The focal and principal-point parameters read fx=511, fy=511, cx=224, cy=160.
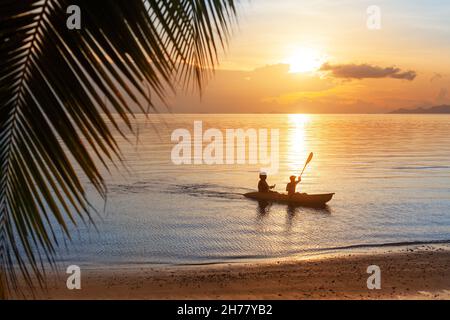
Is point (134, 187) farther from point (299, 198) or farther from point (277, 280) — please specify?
point (277, 280)

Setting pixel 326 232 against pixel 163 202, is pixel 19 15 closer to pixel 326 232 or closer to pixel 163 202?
pixel 326 232

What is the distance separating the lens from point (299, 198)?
24531 mm

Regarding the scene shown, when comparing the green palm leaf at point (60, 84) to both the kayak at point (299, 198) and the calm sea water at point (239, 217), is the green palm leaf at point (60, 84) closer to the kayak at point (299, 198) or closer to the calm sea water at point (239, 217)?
the calm sea water at point (239, 217)

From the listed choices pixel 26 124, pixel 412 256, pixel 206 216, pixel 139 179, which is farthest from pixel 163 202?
pixel 26 124

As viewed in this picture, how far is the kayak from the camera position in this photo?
79.8ft

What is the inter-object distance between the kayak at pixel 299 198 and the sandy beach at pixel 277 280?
26.8 ft

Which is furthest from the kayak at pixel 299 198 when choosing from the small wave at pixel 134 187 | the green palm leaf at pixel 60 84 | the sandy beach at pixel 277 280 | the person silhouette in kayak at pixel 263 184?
the green palm leaf at pixel 60 84

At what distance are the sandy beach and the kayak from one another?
26.8 feet

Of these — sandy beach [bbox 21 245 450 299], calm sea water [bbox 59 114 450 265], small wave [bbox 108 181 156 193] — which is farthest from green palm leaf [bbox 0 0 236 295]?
small wave [bbox 108 181 156 193]

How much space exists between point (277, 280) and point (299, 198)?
464 inches

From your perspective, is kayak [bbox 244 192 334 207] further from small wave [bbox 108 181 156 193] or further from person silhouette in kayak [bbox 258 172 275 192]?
small wave [bbox 108 181 156 193]

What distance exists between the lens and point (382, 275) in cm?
1327

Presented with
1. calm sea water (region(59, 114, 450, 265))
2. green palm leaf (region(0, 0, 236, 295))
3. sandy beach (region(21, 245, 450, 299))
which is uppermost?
green palm leaf (region(0, 0, 236, 295))

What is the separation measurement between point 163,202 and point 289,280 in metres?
15.5
